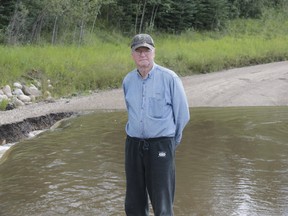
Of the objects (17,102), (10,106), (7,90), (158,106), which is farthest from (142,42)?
(7,90)

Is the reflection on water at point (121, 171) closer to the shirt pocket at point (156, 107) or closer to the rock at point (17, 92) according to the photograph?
the shirt pocket at point (156, 107)

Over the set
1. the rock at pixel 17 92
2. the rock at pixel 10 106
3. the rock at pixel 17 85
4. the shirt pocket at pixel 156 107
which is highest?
the shirt pocket at pixel 156 107

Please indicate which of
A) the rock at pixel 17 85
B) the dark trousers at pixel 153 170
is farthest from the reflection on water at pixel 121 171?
the rock at pixel 17 85

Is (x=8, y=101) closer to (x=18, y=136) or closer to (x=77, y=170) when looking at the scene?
(x=18, y=136)

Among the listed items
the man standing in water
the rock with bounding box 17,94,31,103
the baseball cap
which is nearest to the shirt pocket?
the man standing in water

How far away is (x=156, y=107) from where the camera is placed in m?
3.75

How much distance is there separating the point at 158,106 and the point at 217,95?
1185 centimetres

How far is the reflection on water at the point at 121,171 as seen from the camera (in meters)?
5.65

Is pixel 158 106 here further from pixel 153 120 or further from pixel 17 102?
pixel 17 102

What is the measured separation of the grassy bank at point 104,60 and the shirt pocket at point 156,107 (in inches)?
Result: 420

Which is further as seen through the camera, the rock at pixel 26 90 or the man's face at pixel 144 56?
the rock at pixel 26 90

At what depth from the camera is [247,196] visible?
19.4 ft

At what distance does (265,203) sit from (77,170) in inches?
116

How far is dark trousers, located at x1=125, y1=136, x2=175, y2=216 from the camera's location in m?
3.78
